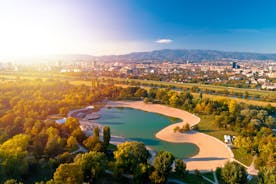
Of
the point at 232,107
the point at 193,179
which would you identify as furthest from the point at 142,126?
the point at 232,107

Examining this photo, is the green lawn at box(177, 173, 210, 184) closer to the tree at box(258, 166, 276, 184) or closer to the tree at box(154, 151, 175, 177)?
the tree at box(154, 151, 175, 177)

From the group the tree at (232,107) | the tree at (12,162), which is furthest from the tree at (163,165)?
the tree at (232,107)

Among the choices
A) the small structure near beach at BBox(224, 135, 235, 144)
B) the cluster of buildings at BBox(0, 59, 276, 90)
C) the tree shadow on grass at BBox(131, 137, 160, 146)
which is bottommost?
the tree shadow on grass at BBox(131, 137, 160, 146)

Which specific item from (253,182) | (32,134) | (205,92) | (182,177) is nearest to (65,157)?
(32,134)

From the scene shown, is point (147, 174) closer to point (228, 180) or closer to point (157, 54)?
point (228, 180)

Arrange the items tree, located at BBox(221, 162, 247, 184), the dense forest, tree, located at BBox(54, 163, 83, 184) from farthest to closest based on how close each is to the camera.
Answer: the dense forest, tree, located at BBox(221, 162, 247, 184), tree, located at BBox(54, 163, 83, 184)

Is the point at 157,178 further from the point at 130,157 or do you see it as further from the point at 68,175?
the point at 68,175

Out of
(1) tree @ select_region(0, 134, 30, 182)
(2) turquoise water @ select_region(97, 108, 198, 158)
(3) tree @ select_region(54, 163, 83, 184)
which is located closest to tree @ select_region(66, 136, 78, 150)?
(1) tree @ select_region(0, 134, 30, 182)

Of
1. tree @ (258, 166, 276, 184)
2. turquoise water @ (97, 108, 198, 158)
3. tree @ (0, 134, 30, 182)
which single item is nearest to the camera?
tree @ (258, 166, 276, 184)
